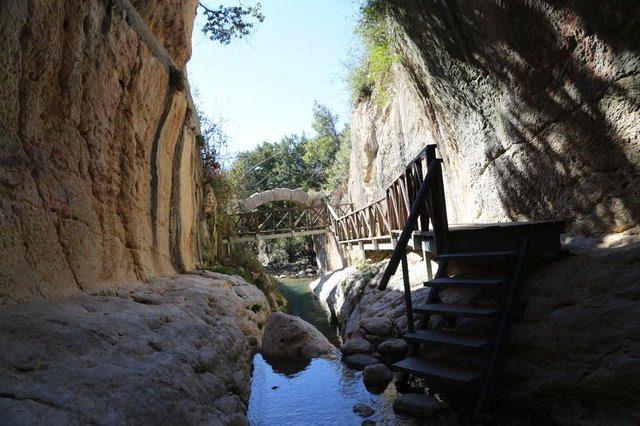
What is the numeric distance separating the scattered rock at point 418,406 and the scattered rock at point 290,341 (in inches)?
85.2

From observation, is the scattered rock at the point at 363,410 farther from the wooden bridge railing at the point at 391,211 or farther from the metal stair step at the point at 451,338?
the wooden bridge railing at the point at 391,211

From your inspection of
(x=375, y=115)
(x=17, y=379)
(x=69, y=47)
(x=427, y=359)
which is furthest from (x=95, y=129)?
(x=375, y=115)

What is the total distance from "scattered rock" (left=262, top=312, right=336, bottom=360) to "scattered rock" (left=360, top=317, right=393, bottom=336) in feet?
Answer: 2.21

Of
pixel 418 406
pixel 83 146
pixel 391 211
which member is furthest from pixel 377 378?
pixel 391 211

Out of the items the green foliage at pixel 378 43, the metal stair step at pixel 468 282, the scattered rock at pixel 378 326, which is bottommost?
the scattered rock at pixel 378 326

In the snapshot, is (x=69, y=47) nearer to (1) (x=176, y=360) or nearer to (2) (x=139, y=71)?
(2) (x=139, y=71)

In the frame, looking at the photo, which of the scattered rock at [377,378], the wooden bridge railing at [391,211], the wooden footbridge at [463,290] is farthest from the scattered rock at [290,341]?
the wooden bridge railing at [391,211]

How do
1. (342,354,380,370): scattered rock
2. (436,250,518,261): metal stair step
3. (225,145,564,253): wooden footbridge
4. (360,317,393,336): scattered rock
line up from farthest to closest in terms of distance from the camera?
(360,317,393,336): scattered rock < (342,354,380,370): scattered rock < (225,145,564,253): wooden footbridge < (436,250,518,261): metal stair step

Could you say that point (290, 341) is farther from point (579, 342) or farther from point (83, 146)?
point (579, 342)

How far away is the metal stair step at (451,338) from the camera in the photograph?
299 cm

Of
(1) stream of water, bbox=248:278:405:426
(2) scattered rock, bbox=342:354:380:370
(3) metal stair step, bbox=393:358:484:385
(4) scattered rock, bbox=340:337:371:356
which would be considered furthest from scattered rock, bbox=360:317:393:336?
(3) metal stair step, bbox=393:358:484:385

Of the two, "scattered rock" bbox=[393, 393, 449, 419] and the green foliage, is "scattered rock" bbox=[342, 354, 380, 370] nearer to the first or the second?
"scattered rock" bbox=[393, 393, 449, 419]

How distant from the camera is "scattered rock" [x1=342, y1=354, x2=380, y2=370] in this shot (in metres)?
4.57

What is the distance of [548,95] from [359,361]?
3.63 meters
